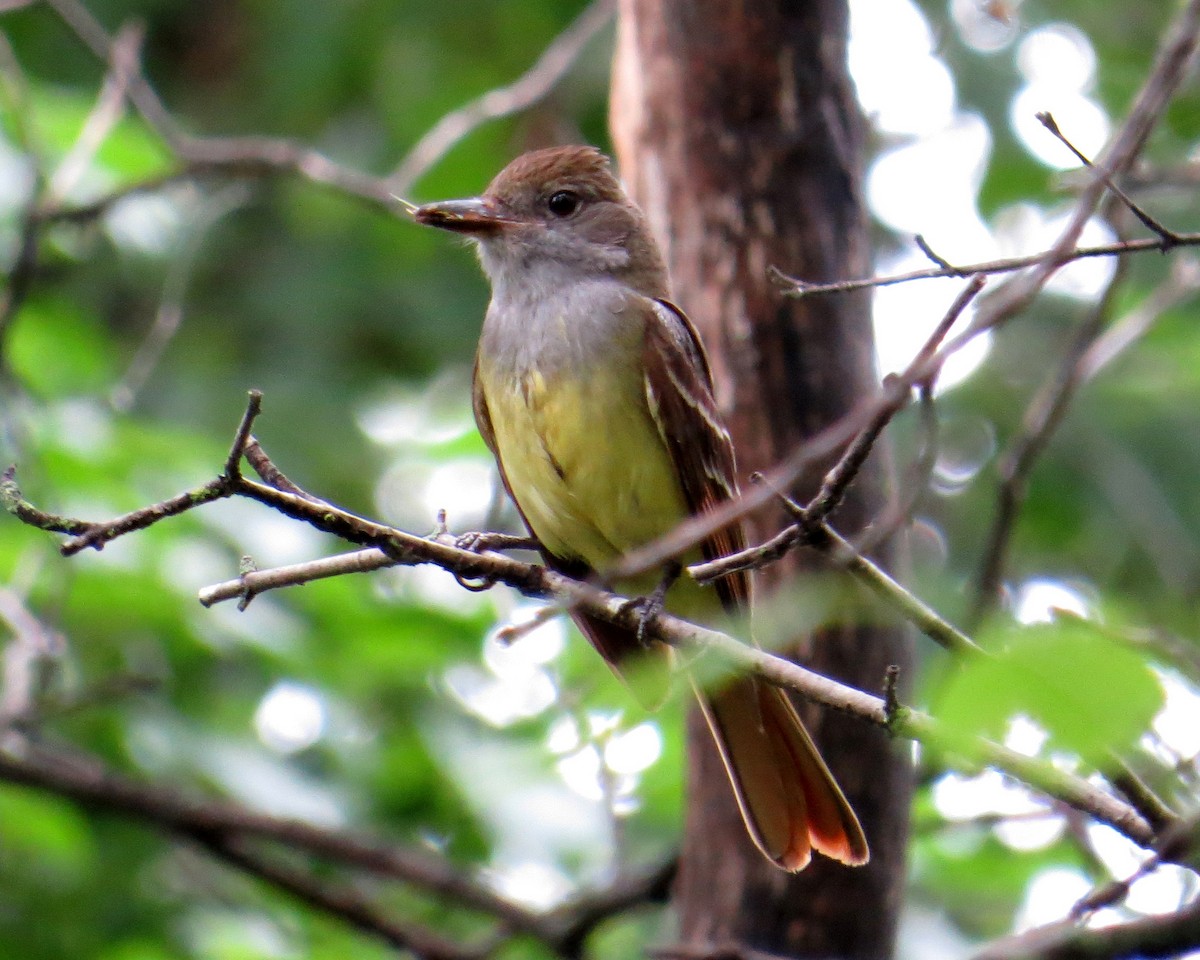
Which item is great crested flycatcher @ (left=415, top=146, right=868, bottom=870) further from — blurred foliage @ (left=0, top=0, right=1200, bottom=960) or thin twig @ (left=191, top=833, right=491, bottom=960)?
thin twig @ (left=191, top=833, right=491, bottom=960)

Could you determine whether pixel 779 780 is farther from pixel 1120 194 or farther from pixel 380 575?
pixel 380 575

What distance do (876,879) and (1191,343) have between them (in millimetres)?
3274

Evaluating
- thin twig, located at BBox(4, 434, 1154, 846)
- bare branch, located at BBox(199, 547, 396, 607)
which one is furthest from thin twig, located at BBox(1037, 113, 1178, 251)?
bare branch, located at BBox(199, 547, 396, 607)

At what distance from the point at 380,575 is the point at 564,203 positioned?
6.76 feet

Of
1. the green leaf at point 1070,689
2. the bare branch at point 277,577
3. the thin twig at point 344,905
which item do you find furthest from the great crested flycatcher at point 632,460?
the green leaf at point 1070,689

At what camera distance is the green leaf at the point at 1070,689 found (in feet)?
4.64

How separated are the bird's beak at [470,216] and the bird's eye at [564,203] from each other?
171 mm

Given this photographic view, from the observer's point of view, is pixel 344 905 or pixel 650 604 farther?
pixel 344 905

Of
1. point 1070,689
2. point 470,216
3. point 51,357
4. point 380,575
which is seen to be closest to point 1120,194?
point 1070,689

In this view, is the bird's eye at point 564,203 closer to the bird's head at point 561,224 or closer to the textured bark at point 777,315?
the bird's head at point 561,224

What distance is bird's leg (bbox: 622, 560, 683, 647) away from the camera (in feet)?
10.3

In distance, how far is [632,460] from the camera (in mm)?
3760

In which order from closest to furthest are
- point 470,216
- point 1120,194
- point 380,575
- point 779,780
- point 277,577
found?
point 1120,194, point 277,577, point 779,780, point 470,216, point 380,575

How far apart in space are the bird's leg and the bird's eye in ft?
4.15
